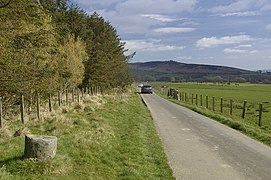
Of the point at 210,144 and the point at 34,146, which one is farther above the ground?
the point at 34,146

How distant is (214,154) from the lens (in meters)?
10.4

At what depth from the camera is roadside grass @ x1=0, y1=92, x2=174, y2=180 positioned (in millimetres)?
7488

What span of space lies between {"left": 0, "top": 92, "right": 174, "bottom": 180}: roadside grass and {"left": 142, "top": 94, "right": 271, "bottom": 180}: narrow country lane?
430mm

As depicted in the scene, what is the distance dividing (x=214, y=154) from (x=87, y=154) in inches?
143

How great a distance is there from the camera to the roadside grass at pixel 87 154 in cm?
749

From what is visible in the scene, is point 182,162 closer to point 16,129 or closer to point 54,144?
point 54,144

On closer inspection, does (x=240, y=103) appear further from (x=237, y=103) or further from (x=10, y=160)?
(x=10, y=160)

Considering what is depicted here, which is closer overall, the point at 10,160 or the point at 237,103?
the point at 10,160

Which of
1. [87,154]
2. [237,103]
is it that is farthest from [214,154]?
[237,103]

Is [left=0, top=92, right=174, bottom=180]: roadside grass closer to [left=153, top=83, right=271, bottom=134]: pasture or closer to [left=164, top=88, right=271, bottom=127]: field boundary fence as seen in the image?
[left=153, top=83, right=271, bottom=134]: pasture

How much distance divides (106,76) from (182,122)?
24.4m

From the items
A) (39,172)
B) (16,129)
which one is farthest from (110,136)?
(39,172)

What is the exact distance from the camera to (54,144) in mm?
7871

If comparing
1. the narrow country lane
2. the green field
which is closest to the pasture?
the green field
